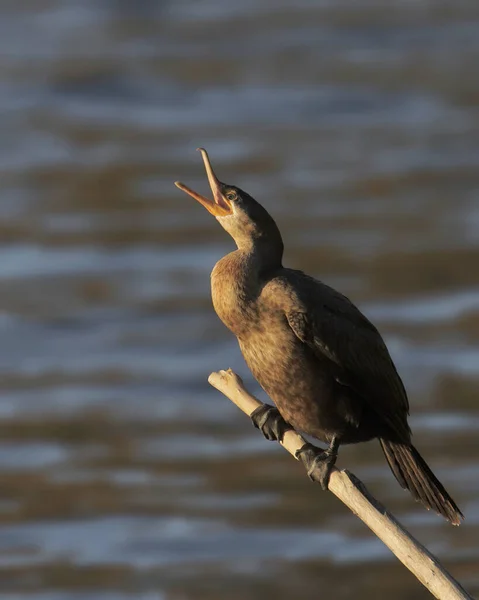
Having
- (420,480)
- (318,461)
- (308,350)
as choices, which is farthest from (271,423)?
(420,480)

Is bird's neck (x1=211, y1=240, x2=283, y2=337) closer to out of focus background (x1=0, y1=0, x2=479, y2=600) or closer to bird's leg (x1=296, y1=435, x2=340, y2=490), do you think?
bird's leg (x1=296, y1=435, x2=340, y2=490)

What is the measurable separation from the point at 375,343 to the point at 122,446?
446 centimetres

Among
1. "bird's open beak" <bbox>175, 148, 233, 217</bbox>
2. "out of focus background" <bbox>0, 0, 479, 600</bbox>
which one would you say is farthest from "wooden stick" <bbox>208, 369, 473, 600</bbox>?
"out of focus background" <bbox>0, 0, 479, 600</bbox>

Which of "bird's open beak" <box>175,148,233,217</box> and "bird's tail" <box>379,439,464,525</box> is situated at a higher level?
"bird's open beak" <box>175,148,233,217</box>

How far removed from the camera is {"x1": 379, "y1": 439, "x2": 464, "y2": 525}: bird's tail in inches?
181

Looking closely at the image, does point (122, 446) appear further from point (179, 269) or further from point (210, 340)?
point (179, 269)

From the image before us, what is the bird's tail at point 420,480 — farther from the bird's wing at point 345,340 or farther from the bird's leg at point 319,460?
the bird's leg at point 319,460

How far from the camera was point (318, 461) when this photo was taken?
4621mm

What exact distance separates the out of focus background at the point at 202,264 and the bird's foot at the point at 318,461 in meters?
2.79

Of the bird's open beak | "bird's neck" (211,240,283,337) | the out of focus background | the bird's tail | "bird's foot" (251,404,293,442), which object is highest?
Result: the out of focus background

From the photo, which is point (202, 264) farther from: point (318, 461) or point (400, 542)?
point (400, 542)

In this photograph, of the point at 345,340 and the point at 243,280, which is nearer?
the point at 243,280

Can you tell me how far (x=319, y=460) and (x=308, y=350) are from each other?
13.2 inches

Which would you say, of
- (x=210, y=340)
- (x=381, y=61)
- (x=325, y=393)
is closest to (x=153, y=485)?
(x=210, y=340)
